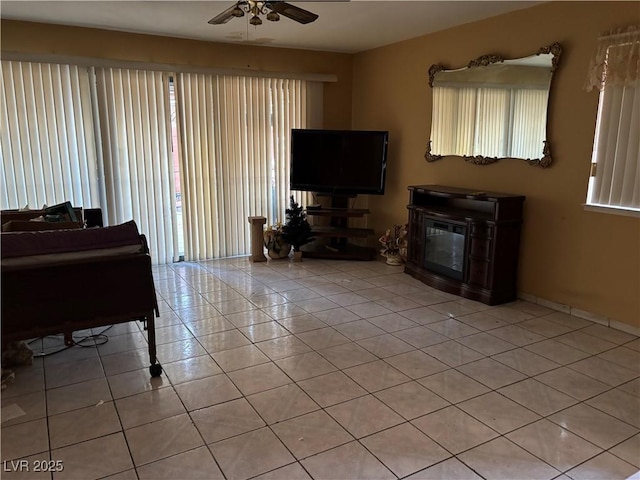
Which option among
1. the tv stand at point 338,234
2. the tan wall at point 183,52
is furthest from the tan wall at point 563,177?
the tan wall at point 183,52

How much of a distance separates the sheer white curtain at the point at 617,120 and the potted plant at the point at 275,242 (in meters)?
3.31

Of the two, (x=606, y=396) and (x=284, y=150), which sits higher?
(x=284, y=150)

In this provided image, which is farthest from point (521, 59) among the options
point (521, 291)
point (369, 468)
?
point (369, 468)

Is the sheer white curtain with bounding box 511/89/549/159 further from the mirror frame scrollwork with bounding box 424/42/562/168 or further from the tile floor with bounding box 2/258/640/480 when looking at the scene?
the tile floor with bounding box 2/258/640/480

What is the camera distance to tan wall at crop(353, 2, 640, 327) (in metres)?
3.44

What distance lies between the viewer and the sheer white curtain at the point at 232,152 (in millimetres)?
5266

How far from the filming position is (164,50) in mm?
4980

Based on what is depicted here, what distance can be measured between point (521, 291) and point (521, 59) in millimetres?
2040

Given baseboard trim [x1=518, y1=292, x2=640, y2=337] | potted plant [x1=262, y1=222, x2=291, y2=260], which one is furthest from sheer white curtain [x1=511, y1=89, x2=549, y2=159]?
potted plant [x1=262, y1=222, x2=291, y2=260]

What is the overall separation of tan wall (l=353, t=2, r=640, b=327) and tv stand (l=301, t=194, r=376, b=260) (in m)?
1.16

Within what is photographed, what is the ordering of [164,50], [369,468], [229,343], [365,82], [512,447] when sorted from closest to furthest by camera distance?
[369,468], [512,447], [229,343], [164,50], [365,82]

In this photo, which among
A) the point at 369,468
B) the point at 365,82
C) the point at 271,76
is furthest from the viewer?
the point at 365,82

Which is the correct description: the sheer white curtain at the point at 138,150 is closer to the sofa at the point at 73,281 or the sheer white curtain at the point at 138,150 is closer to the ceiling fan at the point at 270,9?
the ceiling fan at the point at 270,9

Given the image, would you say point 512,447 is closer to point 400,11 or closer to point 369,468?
point 369,468
